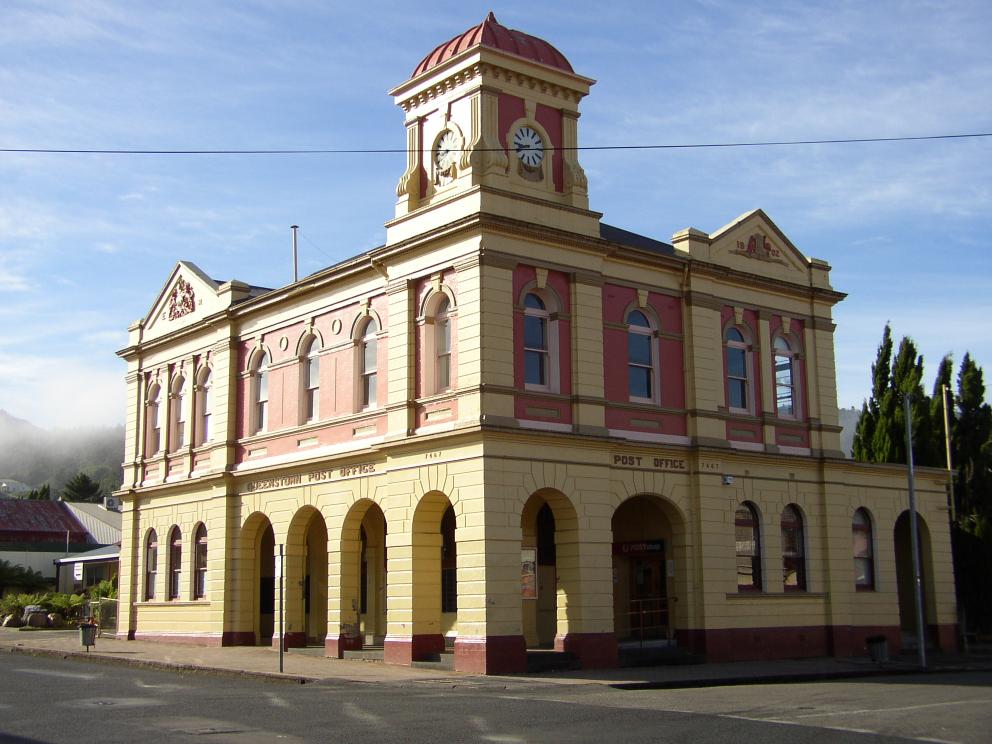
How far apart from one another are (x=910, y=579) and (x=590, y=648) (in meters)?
14.2

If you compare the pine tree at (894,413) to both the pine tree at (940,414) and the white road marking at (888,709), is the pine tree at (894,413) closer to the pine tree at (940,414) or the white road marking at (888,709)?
the pine tree at (940,414)

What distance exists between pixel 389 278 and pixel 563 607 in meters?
8.32

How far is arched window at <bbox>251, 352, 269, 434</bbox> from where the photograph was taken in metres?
32.7

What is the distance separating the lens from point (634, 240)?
101ft

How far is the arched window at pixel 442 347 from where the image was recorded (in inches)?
1029

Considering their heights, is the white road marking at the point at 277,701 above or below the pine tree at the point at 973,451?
below

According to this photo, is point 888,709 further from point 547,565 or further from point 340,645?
point 340,645

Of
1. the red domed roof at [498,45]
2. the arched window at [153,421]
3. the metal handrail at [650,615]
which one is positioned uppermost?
the red domed roof at [498,45]

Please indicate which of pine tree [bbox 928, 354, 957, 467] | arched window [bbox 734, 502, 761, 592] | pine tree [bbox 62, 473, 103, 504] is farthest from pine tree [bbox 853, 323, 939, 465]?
pine tree [bbox 62, 473, 103, 504]

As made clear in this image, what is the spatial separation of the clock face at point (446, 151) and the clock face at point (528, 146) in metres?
1.33

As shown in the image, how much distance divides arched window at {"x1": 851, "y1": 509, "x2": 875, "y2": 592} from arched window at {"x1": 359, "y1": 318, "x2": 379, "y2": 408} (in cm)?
1323

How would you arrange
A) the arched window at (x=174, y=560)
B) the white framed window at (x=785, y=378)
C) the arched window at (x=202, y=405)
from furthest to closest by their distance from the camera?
1. the arched window at (x=174, y=560)
2. the arched window at (x=202, y=405)
3. the white framed window at (x=785, y=378)

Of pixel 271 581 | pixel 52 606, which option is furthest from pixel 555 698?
pixel 52 606

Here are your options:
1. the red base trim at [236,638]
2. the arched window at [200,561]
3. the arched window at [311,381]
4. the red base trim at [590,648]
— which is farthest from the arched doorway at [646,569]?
the arched window at [200,561]
